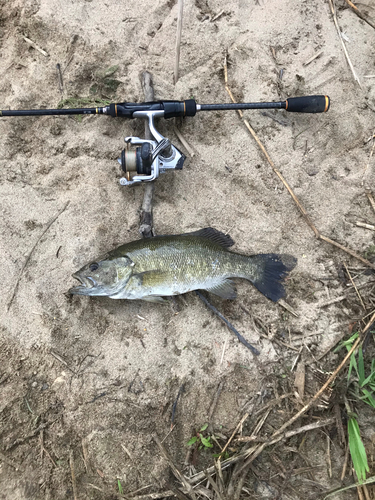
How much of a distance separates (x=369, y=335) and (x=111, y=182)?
336 centimetres

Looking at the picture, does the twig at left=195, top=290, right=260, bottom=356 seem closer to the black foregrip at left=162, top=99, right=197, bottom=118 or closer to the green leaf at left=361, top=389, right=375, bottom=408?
the green leaf at left=361, top=389, right=375, bottom=408

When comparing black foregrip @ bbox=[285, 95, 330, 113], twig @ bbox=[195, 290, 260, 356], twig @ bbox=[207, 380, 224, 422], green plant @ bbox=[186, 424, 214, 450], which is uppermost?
black foregrip @ bbox=[285, 95, 330, 113]

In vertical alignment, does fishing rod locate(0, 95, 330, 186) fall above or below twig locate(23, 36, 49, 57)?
below

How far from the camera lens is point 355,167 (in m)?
3.71

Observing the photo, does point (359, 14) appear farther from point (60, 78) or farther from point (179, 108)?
point (60, 78)

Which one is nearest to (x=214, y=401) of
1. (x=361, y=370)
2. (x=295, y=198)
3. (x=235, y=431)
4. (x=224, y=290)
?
(x=235, y=431)

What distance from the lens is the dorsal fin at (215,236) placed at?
3445mm

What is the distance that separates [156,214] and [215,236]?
75 centimetres

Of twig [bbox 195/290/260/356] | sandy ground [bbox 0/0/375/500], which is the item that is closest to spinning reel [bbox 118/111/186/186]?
sandy ground [bbox 0/0/375/500]

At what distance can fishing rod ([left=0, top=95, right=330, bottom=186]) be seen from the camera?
3.22 meters

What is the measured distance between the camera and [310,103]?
11.6ft

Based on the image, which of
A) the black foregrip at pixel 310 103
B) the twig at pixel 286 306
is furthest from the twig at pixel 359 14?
the twig at pixel 286 306

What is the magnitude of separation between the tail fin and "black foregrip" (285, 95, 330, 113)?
5.59ft

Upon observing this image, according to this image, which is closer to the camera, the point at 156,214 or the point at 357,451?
the point at 357,451
